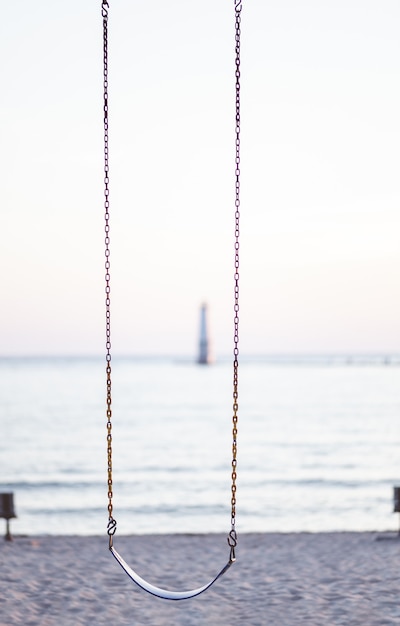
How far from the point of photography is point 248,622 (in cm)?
742

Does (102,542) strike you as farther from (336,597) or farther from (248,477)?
(248,477)

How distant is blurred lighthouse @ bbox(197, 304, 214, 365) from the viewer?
139250 mm

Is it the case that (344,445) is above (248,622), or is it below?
below

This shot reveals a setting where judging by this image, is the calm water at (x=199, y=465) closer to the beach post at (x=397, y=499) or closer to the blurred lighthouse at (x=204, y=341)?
the beach post at (x=397, y=499)

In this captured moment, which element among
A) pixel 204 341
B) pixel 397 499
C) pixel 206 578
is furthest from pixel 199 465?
pixel 204 341

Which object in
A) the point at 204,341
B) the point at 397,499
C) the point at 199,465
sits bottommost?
the point at 204,341

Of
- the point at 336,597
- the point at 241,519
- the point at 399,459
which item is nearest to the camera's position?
the point at 336,597

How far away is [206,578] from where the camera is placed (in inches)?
379

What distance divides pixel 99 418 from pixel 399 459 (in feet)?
80.2

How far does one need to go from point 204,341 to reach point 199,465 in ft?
396

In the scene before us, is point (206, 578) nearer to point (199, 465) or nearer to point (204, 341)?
point (199, 465)

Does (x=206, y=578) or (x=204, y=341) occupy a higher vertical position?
(x=206, y=578)

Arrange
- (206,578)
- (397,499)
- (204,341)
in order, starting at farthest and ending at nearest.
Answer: (204,341) → (397,499) → (206,578)

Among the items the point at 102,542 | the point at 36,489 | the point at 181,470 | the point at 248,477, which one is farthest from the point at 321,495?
the point at 102,542
